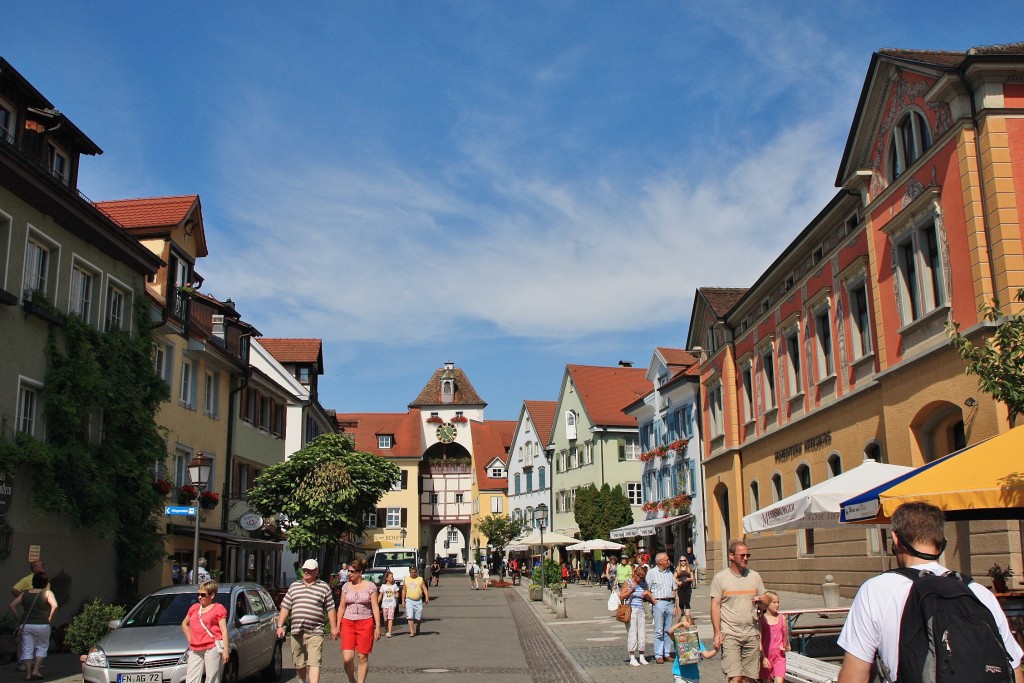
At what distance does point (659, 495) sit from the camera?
46.3 meters

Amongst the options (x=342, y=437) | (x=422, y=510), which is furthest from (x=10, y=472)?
(x=422, y=510)

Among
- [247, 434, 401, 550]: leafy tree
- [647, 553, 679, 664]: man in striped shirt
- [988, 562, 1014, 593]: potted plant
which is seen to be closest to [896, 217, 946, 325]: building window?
[988, 562, 1014, 593]: potted plant

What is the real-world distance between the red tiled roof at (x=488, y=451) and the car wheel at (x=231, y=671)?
7191cm

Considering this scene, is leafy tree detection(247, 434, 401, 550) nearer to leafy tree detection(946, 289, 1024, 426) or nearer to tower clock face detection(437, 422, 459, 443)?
leafy tree detection(946, 289, 1024, 426)

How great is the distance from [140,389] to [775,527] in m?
14.7

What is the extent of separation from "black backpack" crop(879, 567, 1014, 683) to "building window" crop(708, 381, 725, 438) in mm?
32392

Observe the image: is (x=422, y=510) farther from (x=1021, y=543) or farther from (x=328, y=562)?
(x=1021, y=543)

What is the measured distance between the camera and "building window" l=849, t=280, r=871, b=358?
22.9 meters

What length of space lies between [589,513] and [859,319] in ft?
107

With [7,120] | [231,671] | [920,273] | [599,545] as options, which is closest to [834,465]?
[920,273]

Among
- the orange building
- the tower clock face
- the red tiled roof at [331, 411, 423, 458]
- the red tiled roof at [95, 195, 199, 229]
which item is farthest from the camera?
the tower clock face

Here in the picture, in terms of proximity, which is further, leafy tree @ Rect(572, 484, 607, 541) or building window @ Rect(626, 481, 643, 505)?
building window @ Rect(626, 481, 643, 505)

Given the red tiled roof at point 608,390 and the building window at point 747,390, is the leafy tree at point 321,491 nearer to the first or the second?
the building window at point 747,390

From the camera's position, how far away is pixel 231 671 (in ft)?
41.9
